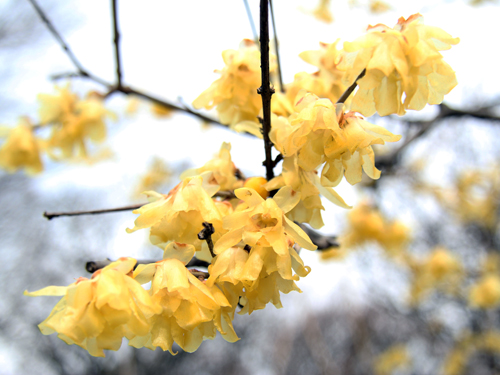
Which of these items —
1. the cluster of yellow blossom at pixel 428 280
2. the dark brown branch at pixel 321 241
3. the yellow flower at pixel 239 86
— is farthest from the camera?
the cluster of yellow blossom at pixel 428 280

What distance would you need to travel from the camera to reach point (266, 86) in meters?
0.67

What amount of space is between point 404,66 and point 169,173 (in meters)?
5.65

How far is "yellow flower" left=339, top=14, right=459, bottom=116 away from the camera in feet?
2.20

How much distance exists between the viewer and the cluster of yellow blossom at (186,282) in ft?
1.85

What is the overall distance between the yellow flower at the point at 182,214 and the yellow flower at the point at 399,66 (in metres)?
0.41

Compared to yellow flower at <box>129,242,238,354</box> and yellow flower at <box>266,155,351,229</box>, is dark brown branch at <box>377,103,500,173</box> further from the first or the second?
yellow flower at <box>129,242,238,354</box>

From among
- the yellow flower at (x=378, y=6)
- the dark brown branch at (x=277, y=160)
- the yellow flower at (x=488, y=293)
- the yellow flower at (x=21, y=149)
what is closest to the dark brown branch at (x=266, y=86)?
the dark brown branch at (x=277, y=160)

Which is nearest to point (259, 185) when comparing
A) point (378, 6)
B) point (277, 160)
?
point (277, 160)

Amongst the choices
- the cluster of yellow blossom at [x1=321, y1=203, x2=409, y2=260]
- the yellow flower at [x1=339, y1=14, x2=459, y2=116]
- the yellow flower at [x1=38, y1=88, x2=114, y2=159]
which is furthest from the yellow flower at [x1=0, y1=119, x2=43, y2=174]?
the cluster of yellow blossom at [x1=321, y1=203, x2=409, y2=260]

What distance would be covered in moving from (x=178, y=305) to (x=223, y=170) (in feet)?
1.28

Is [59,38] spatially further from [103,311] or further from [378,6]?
[378,6]

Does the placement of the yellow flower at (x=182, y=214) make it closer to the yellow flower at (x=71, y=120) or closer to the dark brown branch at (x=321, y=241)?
the dark brown branch at (x=321, y=241)

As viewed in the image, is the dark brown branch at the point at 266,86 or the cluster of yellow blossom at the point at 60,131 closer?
the dark brown branch at the point at 266,86

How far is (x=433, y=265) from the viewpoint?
13.9 feet
